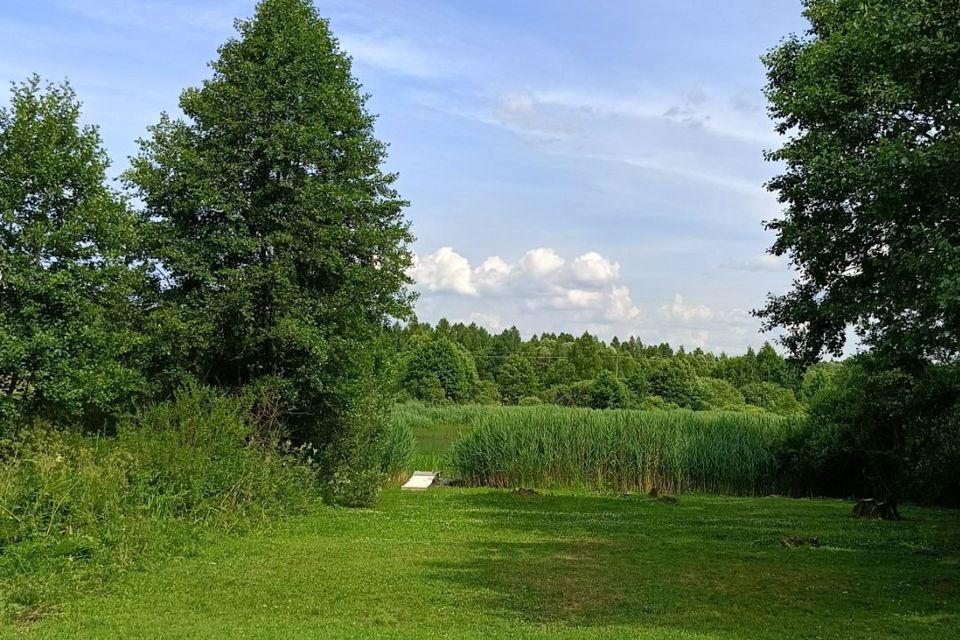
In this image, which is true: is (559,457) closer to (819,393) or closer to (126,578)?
(819,393)

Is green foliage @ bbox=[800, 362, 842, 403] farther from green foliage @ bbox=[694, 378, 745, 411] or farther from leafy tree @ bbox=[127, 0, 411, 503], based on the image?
leafy tree @ bbox=[127, 0, 411, 503]

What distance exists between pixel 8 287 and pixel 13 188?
1550 millimetres

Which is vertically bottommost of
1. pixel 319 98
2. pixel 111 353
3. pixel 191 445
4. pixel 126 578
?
pixel 126 578

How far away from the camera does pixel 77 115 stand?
1344 cm

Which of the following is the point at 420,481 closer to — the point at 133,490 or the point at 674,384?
the point at 133,490

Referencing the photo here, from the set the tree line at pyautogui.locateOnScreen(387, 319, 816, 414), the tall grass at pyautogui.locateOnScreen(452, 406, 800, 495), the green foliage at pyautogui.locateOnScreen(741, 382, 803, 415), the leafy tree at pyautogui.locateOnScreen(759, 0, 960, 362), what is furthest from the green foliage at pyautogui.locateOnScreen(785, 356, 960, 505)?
the green foliage at pyautogui.locateOnScreen(741, 382, 803, 415)

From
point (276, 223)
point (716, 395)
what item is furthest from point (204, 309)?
point (716, 395)

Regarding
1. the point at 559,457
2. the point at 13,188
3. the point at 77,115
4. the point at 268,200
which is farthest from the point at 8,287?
the point at 559,457

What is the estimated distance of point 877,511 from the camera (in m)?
16.1

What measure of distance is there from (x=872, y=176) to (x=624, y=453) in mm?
14799

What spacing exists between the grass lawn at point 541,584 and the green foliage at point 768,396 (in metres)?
42.8

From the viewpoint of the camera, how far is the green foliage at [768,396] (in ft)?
185

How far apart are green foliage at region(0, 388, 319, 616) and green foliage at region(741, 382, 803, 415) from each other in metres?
46.7

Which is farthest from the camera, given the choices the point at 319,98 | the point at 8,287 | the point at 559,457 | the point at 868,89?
the point at 559,457
